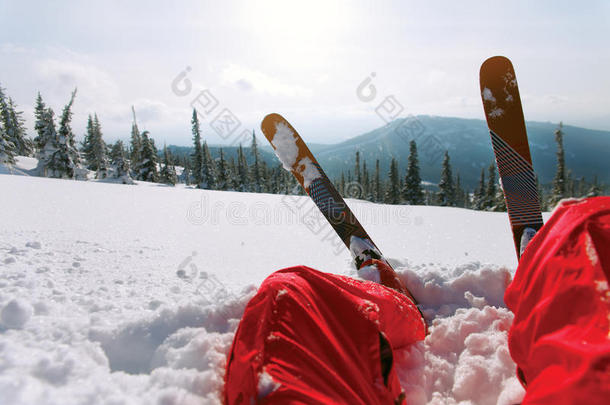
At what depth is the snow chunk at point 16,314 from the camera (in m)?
1.41

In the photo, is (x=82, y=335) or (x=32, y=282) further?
(x=32, y=282)

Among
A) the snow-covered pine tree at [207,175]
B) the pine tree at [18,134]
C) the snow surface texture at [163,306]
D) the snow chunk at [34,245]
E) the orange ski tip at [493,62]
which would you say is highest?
the pine tree at [18,134]

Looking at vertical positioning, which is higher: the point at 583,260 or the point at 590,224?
the point at 590,224

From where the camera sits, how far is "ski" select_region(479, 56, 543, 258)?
293 cm

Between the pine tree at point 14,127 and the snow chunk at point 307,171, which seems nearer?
the snow chunk at point 307,171

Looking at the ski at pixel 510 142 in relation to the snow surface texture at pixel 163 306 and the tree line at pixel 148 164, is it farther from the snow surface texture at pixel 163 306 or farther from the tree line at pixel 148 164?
the tree line at pixel 148 164

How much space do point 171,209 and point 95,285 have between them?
3.55m

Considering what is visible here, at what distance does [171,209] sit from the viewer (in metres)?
5.40

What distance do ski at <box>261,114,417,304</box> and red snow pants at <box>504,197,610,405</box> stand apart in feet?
6.03

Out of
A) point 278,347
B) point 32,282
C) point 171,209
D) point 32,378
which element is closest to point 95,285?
point 32,282

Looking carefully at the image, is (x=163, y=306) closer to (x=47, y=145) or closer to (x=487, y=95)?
(x=487, y=95)

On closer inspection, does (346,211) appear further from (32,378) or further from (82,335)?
(32,378)

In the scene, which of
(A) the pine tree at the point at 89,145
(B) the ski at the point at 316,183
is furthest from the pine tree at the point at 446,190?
(A) the pine tree at the point at 89,145

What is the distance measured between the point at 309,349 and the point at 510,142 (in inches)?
137
